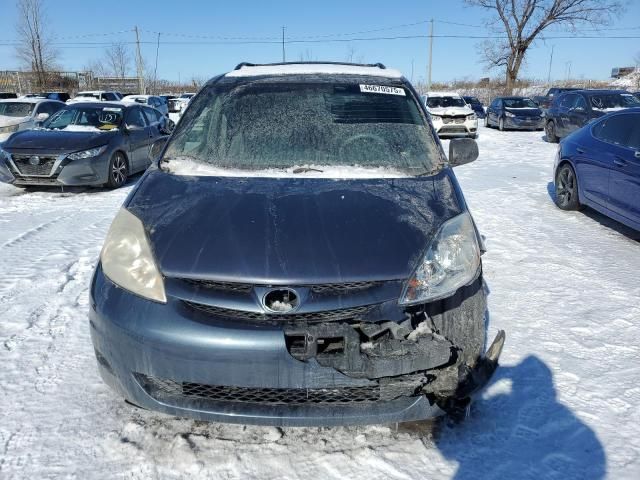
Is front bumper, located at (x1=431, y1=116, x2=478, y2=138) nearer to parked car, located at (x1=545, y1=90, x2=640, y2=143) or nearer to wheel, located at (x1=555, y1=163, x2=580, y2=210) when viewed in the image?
parked car, located at (x1=545, y1=90, x2=640, y2=143)

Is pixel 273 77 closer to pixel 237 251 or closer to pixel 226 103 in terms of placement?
pixel 226 103

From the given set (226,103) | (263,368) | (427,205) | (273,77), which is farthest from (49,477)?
(273,77)

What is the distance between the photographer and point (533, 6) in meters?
40.7

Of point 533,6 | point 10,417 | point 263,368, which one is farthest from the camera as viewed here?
point 533,6

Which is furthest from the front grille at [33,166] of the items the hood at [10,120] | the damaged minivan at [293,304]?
the hood at [10,120]

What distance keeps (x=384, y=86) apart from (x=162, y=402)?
2497 mm

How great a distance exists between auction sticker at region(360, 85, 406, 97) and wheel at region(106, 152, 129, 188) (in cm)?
623

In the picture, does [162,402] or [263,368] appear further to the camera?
[162,402]

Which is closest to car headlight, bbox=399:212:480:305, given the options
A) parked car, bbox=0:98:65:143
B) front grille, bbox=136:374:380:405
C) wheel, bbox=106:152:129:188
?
front grille, bbox=136:374:380:405

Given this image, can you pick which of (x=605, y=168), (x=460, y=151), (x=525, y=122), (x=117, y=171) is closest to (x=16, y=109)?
(x=117, y=171)

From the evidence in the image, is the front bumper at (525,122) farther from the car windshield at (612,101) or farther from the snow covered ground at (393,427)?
the snow covered ground at (393,427)

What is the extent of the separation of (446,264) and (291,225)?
2.36ft

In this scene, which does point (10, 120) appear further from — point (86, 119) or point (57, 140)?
point (57, 140)

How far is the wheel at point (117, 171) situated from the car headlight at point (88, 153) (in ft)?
0.85
